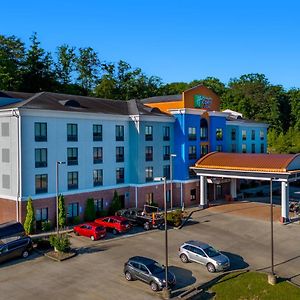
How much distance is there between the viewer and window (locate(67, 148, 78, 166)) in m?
44.1

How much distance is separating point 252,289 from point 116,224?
55.2ft

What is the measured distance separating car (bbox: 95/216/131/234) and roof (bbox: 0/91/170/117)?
12214 millimetres

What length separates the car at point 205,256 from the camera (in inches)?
1171

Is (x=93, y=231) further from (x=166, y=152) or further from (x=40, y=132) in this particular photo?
(x=166, y=152)

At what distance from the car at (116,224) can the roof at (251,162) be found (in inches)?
615

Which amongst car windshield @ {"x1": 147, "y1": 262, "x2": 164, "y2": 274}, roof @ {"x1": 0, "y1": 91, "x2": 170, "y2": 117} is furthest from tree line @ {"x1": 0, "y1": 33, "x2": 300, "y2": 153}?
car windshield @ {"x1": 147, "y1": 262, "x2": 164, "y2": 274}

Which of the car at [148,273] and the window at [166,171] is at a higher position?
the window at [166,171]

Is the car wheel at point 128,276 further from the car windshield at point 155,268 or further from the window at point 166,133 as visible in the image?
the window at point 166,133

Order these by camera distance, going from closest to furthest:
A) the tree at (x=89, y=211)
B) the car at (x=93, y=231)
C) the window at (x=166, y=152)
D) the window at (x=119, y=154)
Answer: the car at (x=93, y=231)
the tree at (x=89, y=211)
the window at (x=119, y=154)
the window at (x=166, y=152)

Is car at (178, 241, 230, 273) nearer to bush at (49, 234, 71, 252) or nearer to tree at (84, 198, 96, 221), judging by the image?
bush at (49, 234, 71, 252)

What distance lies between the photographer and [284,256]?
33.8 meters

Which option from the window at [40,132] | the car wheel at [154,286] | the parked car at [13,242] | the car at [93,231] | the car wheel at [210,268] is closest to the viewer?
the car wheel at [154,286]

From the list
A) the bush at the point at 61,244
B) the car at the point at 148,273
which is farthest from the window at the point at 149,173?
the car at the point at 148,273

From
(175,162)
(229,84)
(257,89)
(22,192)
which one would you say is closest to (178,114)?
(175,162)
